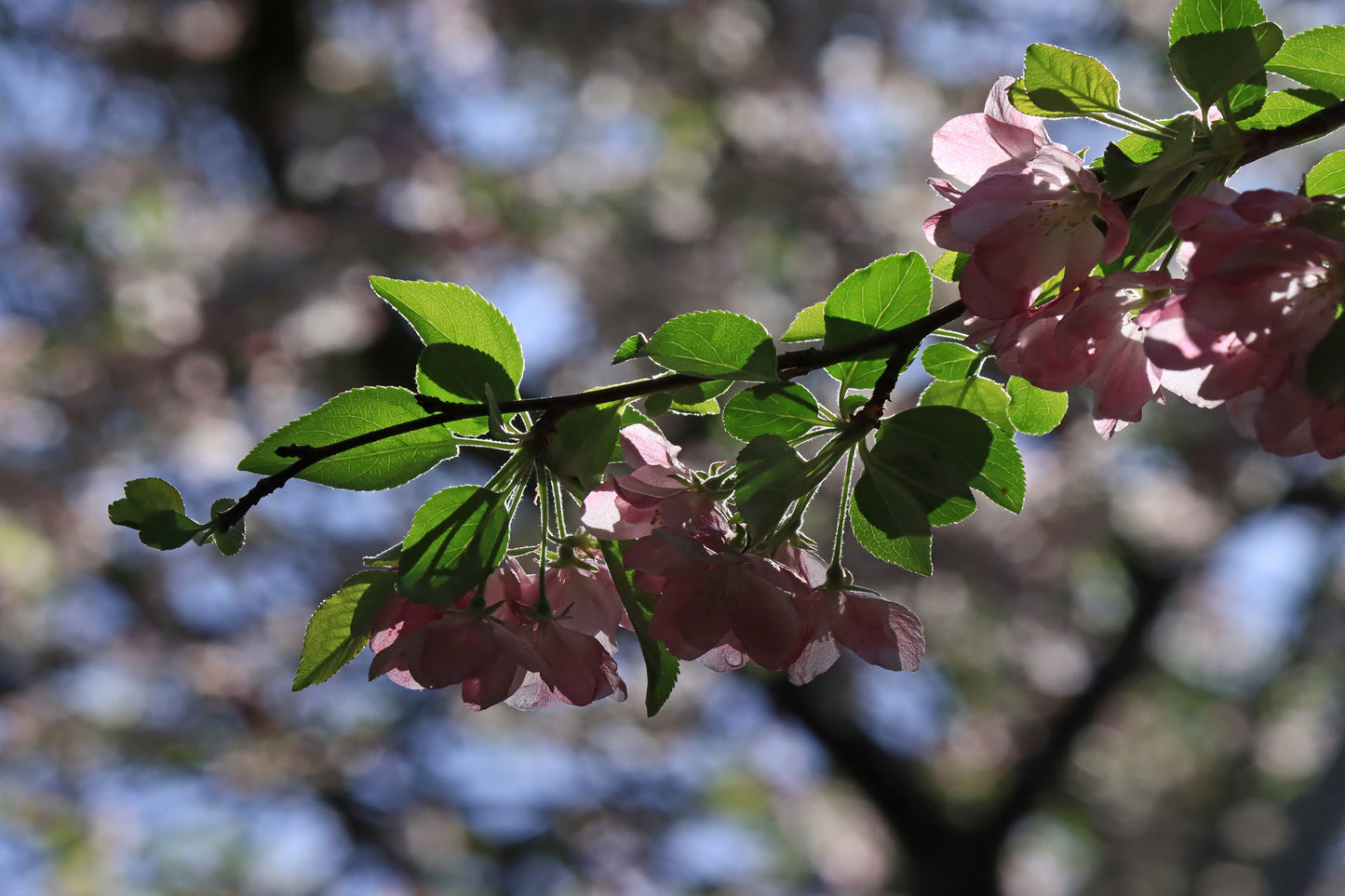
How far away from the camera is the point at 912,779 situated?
4395 millimetres

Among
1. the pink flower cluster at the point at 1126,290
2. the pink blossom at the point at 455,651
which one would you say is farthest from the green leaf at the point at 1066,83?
the pink blossom at the point at 455,651

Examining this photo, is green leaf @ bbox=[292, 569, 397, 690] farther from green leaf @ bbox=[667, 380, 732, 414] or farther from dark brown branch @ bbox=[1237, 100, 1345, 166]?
dark brown branch @ bbox=[1237, 100, 1345, 166]

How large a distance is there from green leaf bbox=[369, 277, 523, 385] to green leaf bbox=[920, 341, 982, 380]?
0.20 m

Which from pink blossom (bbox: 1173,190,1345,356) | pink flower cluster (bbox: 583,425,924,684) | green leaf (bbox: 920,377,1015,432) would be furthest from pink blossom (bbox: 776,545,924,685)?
pink blossom (bbox: 1173,190,1345,356)

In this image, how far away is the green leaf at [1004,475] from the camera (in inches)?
20.2

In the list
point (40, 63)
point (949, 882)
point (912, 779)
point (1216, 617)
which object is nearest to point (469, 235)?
point (40, 63)

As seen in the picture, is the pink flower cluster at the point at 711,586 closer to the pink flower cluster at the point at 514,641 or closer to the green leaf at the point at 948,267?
the pink flower cluster at the point at 514,641

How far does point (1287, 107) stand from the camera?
500 mm

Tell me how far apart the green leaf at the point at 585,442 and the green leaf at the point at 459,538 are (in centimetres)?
3

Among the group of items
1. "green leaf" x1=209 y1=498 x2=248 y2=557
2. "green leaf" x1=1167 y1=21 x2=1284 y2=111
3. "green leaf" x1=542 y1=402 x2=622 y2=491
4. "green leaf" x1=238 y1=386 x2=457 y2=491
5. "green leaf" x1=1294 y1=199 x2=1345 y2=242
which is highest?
"green leaf" x1=1167 y1=21 x2=1284 y2=111

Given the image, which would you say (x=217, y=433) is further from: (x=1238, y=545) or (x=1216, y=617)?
(x=1216, y=617)

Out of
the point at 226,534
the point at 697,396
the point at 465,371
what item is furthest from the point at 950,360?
the point at 226,534

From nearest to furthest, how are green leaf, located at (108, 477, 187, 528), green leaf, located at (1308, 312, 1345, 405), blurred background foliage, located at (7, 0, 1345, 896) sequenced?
green leaf, located at (1308, 312, 1345, 405), green leaf, located at (108, 477, 187, 528), blurred background foliage, located at (7, 0, 1345, 896)

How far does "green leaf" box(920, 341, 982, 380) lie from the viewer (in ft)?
1.80
